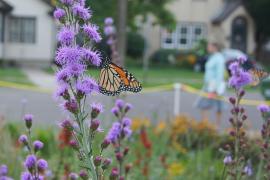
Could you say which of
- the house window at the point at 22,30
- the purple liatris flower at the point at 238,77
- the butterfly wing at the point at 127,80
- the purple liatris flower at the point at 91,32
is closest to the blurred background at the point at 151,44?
the house window at the point at 22,30

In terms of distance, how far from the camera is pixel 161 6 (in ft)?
123

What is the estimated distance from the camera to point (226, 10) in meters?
50.7

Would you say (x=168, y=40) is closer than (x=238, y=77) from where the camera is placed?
No

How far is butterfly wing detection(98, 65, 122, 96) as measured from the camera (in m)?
2.43

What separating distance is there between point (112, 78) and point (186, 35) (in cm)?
5050

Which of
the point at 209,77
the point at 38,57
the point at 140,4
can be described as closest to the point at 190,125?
the point at 209,77

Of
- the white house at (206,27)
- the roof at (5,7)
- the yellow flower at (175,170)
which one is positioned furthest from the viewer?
the white house at (206,27)

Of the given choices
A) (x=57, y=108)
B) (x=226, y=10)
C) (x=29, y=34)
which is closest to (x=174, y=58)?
(x=226, y=10)

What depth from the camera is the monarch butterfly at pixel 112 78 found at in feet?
7.97

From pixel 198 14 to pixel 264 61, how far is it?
662cm

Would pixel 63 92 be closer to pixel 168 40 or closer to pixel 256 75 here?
pixel 256 75

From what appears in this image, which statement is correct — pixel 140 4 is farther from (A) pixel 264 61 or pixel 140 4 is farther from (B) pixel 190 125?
(B) pixel 190 125

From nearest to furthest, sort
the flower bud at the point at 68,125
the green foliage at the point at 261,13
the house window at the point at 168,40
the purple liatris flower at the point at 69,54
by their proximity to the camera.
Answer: the purple liatris flower at the point at 69,54
the flower bud at the point at 68,125
the green foliage at the point at 261,13
the house window at the point at 168,40

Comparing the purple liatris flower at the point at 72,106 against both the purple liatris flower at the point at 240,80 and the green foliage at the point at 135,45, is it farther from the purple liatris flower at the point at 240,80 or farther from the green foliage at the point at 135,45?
the green foliage at the point at 135,45
